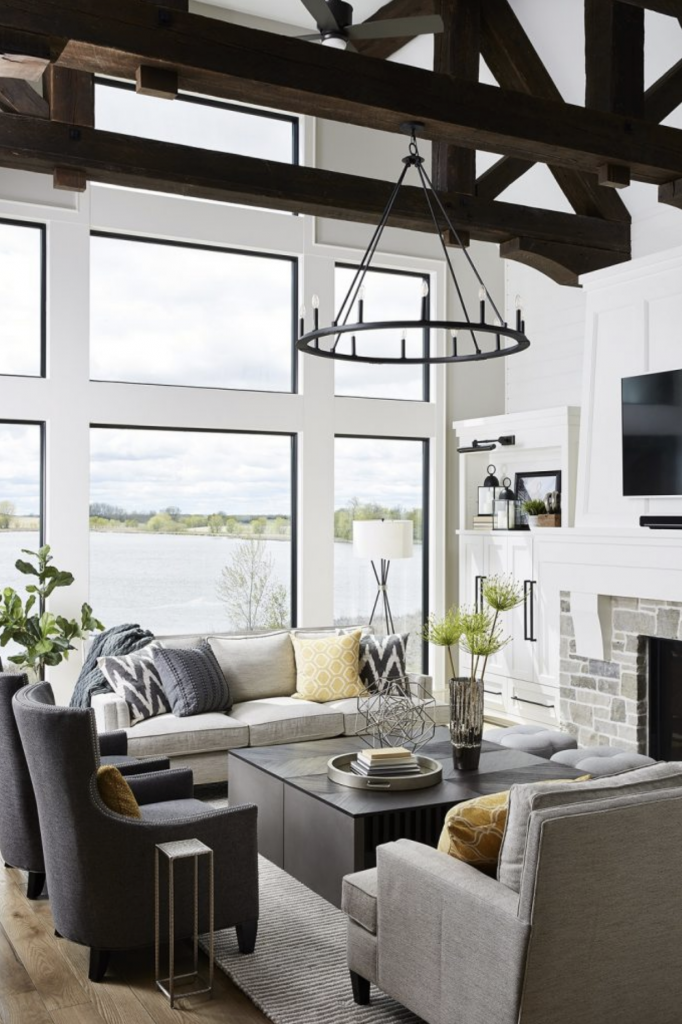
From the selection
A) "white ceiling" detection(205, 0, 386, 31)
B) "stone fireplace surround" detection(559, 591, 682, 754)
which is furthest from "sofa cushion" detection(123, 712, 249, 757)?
"white ceiling" detection(205, 0, 386, 31)

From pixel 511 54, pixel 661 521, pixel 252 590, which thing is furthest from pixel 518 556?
pixel 511 54

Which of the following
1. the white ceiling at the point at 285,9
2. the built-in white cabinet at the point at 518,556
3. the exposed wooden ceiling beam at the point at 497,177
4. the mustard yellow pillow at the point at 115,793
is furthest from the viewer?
the white ceiling at the point at 285,9

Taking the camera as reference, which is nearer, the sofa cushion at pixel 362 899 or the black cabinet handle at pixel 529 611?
the sofa cushion at pixel 362 899

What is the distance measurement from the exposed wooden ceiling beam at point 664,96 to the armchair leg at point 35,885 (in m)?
4.65

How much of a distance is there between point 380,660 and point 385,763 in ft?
7.84

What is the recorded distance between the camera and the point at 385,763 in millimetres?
4223

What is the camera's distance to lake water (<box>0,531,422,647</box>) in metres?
7.04

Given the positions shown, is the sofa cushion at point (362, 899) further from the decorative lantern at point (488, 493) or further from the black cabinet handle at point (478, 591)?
the decorative lantern at point (488, 493)

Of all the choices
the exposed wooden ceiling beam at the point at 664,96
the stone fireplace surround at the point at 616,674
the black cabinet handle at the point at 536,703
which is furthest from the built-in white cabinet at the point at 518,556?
the exposed wooden ceiling beam at the point at 664,96

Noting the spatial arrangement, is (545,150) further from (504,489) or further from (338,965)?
(504,489)

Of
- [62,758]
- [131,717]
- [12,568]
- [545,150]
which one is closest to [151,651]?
[131,717]

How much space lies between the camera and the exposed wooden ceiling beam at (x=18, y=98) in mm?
4426

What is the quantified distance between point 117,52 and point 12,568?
4.20 metres

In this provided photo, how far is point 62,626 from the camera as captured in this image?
6.43m
